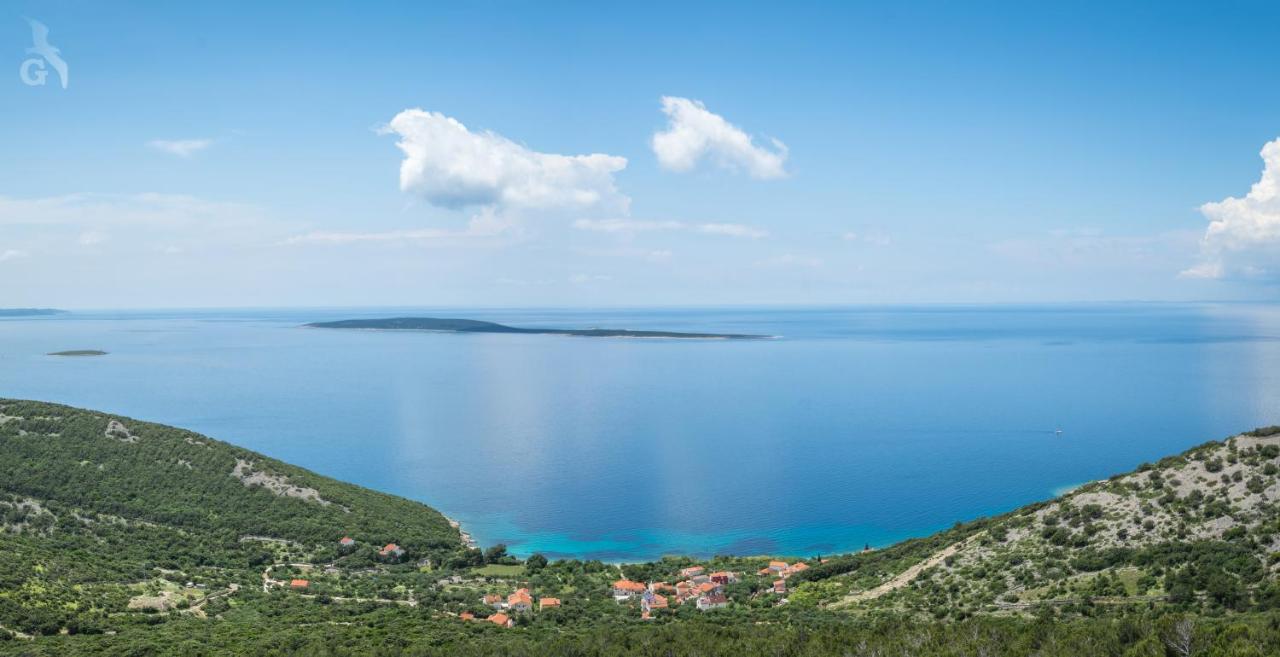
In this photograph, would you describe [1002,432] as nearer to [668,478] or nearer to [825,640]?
[668,478]

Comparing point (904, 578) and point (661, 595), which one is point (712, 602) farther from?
point (904, 578)

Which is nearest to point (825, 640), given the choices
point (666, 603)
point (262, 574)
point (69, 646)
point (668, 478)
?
point (666, 603)

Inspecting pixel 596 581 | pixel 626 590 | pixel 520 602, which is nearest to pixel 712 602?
pixel 626 590

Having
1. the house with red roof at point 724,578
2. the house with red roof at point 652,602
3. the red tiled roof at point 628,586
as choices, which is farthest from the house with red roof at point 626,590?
the house with red roof at point 724,578

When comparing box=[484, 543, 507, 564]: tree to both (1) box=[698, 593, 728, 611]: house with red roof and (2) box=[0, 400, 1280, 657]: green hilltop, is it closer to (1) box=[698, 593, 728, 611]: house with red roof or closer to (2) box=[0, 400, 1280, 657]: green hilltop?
(2) box=[0, 400, 1280, 657]: green hilltop

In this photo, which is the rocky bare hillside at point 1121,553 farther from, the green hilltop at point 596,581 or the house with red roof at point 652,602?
the house with red roof at point 652,602

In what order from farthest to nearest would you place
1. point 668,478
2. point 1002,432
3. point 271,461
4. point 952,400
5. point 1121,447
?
point 952,400 < point 1002,432 < point 1121,447 < point 668,478 < point 271,461
